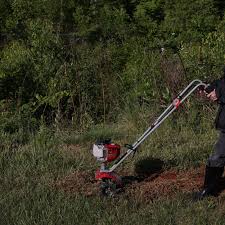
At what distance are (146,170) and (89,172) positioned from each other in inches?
26.1

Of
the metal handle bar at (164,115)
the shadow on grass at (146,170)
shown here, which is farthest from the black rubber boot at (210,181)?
the shadow on grass at (146,170)

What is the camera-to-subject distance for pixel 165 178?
6195mm

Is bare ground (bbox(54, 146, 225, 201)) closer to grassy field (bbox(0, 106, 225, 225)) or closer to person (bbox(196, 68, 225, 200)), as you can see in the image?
grassy field (bbox(0, 106, 225, 225))

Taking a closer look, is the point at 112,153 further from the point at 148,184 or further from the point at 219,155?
the point at 219,155

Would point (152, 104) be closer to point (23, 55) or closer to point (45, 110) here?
point (45, 110)

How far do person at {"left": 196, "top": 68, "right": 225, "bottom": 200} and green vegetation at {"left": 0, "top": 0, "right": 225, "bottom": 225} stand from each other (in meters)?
0.15

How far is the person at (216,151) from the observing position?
5301 millimetres

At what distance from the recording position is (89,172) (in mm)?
6336

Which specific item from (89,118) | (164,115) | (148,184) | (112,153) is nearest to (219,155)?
(164,115)

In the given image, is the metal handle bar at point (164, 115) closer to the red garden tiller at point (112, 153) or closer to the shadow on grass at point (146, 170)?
the red garden tiller at point (112, 153)

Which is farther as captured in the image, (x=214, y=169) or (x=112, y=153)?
(x=112, y=153)

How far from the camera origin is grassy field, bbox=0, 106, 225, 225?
4930mm

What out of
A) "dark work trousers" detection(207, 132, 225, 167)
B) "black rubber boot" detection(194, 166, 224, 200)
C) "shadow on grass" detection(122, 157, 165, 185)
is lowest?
"shadow on grass" detection(122, 157, 165, 185)

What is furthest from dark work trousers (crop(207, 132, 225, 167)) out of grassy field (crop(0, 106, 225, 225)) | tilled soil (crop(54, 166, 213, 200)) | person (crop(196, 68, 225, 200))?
tilled soil (crop(54, 166, 213, 200))
